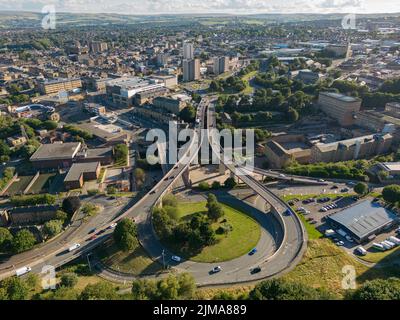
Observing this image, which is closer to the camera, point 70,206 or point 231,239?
point 231,239

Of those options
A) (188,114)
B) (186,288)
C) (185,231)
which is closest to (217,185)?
(185,231)

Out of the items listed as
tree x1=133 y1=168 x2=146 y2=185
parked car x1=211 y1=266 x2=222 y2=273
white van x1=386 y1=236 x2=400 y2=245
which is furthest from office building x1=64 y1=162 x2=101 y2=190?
white van x1=386 y1=236 x2=400 y2=245

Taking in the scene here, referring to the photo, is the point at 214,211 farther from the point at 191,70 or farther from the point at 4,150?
the point at 191,70

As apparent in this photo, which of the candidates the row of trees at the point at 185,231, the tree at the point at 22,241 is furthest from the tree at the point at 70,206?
the row of trees at the point at 185,231

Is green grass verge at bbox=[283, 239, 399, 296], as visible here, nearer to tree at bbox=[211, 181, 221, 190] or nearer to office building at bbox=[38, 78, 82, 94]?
tree at bbox=[211, 181, 221, 190]
